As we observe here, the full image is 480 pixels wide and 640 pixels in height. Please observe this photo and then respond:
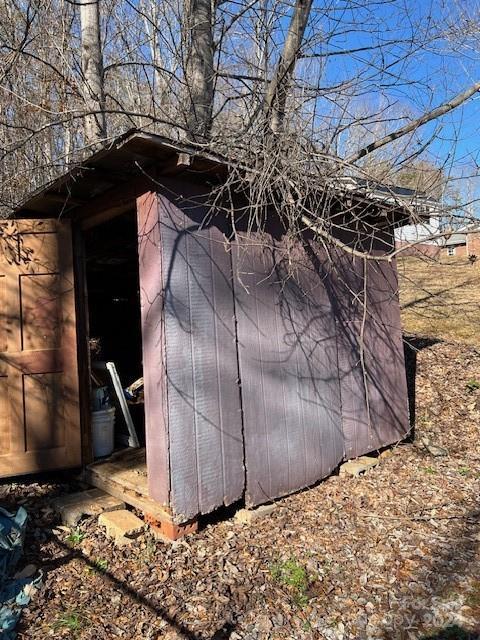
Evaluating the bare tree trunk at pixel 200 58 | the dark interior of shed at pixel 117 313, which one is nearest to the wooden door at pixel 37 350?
the dark interior of shed at pixel 117 313

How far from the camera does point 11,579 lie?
118 inches

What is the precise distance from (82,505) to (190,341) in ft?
5.48

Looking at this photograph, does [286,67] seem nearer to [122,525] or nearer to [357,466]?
[357,466]

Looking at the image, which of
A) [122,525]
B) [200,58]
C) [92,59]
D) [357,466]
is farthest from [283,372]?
[92,59]

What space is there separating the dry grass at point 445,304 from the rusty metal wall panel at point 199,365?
14.1 ft

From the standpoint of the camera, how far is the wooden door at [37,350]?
4.23 metres

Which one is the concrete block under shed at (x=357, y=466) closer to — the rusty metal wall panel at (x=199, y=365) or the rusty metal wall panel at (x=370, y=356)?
Answer: the rusty metal wall panel at (x=370, y=356)

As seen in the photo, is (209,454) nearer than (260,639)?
No

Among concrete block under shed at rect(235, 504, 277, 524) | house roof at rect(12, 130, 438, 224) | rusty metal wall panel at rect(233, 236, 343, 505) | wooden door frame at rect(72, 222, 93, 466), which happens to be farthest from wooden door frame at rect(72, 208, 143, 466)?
concrete block under shed at rect(235, 504, 277, 524)

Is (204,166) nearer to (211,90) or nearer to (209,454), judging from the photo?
(209,454)

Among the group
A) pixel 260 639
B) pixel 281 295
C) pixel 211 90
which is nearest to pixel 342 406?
pixel 281 295

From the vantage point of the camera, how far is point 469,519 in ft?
12.6

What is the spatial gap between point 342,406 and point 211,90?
444 centimetres

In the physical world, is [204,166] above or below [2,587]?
above
